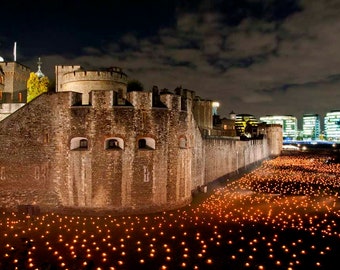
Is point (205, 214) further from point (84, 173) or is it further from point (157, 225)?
point (84, 173)

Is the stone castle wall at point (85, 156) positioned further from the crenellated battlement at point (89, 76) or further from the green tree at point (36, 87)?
the green tree at point (36, 87)

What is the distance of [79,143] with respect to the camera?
1884cm

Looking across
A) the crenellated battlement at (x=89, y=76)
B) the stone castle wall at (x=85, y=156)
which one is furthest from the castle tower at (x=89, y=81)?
the stone castle wall at (x=85, y=156)

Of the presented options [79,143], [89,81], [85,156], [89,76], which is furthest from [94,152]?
[89,76]

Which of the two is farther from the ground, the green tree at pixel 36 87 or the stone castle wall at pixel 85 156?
the green tree at pixel 36 87

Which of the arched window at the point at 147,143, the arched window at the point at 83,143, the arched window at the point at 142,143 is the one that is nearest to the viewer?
the arched window at the point at 147,143

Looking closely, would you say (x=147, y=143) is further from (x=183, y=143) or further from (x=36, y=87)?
(x=36, y=87)

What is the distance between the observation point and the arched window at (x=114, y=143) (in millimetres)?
18095

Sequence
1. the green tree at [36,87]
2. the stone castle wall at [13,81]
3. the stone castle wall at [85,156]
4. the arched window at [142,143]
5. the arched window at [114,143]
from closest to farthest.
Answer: the stone castle wall at [85,156]
the arched window at [114,143]
the arched window at [142,143]
the green tree at [36,87]
the stone castle wall at [13,81]

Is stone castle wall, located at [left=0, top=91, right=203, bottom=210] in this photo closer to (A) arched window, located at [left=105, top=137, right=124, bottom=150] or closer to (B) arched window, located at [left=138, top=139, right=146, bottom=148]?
(A) arched window, located at [left=105, top=137, right=124, bottom=150]

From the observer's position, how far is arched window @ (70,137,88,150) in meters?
18.2

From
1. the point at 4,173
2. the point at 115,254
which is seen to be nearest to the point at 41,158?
the point at 4,173

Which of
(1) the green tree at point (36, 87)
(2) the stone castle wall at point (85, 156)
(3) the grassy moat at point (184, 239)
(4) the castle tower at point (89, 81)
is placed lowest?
(3) the grassy moat at point (184, 239)

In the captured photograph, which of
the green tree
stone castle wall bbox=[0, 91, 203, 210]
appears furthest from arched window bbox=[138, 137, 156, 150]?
the green tree
